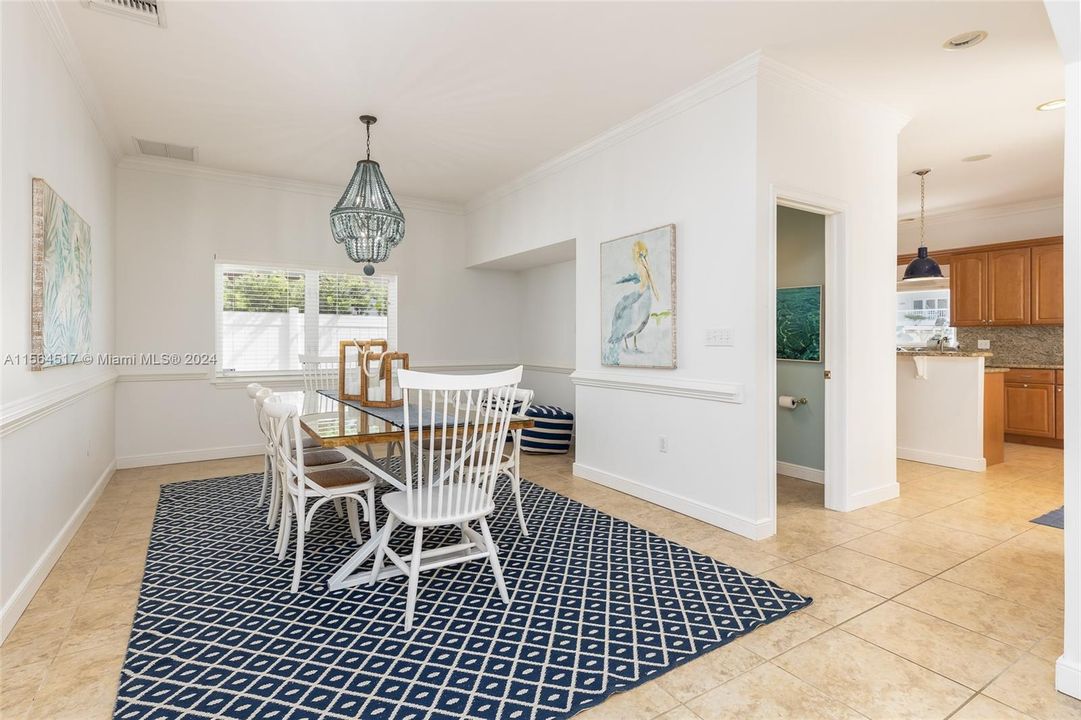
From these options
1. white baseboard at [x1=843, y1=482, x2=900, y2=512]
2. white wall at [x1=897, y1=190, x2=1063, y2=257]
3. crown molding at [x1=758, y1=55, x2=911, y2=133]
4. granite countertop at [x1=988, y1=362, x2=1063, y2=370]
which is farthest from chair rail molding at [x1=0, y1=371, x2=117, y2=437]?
white wall at [x1=897, y1=190, x2=1063, y2=257]

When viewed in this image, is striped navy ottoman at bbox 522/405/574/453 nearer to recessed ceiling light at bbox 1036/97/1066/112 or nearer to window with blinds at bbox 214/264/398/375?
window with blinds at bbox 214/264/398/375

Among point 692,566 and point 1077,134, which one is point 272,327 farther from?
point 1077,134

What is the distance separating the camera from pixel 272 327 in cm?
562

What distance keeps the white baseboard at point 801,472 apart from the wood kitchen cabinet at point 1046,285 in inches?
158

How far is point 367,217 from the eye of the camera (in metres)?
3.71

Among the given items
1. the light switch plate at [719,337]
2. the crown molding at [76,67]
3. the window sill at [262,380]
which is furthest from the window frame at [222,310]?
the light switch plate at [719,337]

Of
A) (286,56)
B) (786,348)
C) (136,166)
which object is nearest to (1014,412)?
(786,348)

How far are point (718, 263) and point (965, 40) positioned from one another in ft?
5.57

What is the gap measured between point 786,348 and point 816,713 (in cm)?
344

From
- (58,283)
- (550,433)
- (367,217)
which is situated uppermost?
(367,217)

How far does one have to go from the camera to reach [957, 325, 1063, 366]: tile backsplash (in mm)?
6395

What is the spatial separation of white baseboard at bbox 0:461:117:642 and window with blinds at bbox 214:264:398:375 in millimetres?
1941

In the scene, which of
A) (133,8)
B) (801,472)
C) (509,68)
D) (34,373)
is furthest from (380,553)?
(801,472)

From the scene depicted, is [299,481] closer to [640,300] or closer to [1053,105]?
[640,300]
